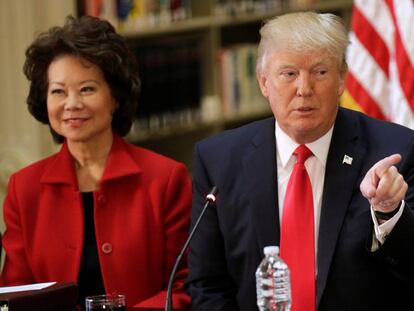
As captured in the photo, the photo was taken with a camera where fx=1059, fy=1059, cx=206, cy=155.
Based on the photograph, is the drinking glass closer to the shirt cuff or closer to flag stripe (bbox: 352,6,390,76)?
the shirt cuff

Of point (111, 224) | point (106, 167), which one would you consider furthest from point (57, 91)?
point (111, 224)

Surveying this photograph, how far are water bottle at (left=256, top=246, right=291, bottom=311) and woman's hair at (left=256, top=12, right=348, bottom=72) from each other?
67cm

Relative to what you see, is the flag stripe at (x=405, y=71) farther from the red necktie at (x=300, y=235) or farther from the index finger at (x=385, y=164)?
the index finger at (x=385, y=164)

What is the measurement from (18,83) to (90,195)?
1.29 meters

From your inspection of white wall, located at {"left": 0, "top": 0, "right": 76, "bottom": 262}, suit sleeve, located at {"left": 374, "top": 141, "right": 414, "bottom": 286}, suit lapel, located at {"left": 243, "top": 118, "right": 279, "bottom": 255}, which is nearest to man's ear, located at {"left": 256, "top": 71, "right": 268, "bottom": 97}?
suit lapel, located at {"left": 243, "top": 118, "right": 279, "bottom": 255}

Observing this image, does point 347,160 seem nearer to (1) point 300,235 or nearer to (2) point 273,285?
(1) point 300,235

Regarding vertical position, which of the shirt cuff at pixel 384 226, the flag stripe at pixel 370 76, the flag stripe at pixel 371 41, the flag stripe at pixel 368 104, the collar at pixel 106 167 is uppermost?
the flag stripe at pixel 371 41

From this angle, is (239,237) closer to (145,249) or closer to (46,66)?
(145,249)

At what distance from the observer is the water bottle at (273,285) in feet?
8.42

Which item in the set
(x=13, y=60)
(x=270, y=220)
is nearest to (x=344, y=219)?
(x=270, y=220)

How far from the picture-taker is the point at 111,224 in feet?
11.5

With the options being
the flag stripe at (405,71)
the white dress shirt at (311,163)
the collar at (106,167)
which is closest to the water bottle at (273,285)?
the white dress shirt at (311,163)

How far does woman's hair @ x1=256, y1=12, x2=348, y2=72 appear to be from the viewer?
2953 millimetres

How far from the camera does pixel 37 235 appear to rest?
3.54 m
